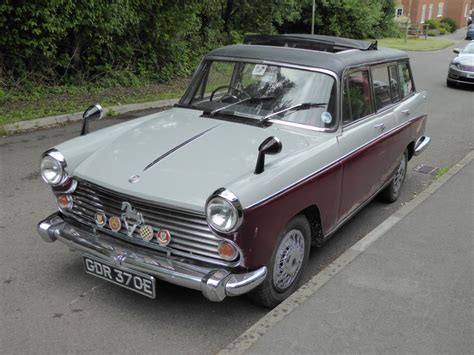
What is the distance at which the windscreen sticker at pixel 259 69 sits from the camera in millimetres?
4496

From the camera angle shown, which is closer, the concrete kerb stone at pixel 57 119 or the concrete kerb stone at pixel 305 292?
the concrete kerb stone at pixel 305 292

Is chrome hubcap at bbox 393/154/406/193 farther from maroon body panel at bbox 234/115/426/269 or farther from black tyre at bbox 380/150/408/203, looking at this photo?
maroon body panel at bbox 234/115/426/269

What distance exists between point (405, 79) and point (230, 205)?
3853mm

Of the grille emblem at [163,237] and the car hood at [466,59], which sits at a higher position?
the grille emblem at [163,237]

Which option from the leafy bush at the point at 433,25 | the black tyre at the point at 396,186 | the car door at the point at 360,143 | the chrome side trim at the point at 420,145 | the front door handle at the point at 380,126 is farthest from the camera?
the leafy bush at the point at 433,25

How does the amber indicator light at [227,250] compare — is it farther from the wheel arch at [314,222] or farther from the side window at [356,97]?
the side window at [356,97]

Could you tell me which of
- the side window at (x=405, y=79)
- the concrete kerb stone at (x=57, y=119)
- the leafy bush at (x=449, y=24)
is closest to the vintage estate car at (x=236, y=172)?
the side window at (x=405, y=79)

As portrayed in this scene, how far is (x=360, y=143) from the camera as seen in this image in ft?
14.6

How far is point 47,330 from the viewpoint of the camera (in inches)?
129

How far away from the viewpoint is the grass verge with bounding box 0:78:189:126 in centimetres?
975

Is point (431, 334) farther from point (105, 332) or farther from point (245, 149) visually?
point (105, 332)

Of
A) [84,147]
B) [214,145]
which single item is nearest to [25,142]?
[84,147]

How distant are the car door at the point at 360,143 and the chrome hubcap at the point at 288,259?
72 cm

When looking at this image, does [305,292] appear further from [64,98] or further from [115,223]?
[64,98]
